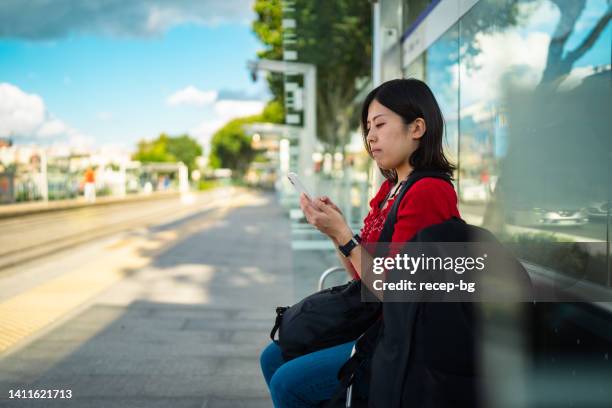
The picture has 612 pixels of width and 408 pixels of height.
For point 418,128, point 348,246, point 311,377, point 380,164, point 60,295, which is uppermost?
point 418,128

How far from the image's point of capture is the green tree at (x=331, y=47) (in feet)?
30.9

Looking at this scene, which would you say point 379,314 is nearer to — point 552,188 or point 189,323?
point 552,188

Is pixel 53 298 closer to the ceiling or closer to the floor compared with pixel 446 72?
closer to the floor

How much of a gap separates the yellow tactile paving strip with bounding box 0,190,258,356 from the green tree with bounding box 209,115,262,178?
3089 inches

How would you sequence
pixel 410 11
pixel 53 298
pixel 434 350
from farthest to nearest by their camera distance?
pixel 53 298 < pixel 410 11 < pixel 434 350

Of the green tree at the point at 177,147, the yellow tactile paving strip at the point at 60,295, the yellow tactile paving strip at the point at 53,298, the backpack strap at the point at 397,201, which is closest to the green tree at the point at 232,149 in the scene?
the green tree at the point at 177,147

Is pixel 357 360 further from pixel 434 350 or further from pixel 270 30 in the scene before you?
pixel 270 30

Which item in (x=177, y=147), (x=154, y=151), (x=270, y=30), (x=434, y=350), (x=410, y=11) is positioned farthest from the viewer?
(x=177, y=147)

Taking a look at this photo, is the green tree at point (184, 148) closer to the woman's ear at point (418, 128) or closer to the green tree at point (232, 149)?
the green tree at point (232, 149)

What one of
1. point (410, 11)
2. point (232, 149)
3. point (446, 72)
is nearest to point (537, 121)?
Result: point (446, 72)

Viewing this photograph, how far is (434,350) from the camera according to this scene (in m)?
1.55

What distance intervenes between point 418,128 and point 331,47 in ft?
34.7

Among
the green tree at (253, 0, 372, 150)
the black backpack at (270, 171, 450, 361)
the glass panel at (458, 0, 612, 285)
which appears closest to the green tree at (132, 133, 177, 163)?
the green tree at (253, 0, 372, 150)

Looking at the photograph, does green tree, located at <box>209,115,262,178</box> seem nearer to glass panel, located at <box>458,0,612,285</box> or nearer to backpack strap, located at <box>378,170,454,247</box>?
glass panel, located at <box>458,0,612,285</box>
